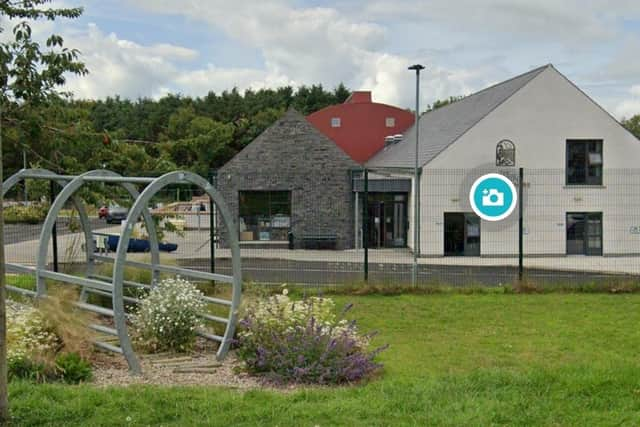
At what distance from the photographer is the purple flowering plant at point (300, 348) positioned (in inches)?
262

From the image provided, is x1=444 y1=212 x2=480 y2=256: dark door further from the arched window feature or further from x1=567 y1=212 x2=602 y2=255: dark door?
x1=567 y1=212 x2=602 y2=255: dark door

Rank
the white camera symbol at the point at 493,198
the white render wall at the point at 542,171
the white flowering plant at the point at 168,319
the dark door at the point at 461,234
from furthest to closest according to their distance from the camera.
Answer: the white render wall at the point at 542,171, the dark door at the point at 461,234, the white camera symbol at the point at 493,198, the white flowering plant at the point at 168,319

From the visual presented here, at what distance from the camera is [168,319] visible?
791 cm

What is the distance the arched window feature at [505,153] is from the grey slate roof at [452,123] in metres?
1.41

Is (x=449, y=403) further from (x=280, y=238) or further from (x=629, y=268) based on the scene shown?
(x=280, y=238)

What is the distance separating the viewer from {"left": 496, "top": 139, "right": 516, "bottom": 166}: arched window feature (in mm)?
27797

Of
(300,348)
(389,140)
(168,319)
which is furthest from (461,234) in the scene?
(300,348)

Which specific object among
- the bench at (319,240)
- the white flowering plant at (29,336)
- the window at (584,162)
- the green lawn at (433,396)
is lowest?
the green lawn at (433,396)

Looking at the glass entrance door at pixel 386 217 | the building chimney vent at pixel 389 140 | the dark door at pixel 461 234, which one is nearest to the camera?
the dark door at pixel 461 234

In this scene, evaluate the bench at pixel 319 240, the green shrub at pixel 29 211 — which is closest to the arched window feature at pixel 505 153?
the bench at pixel 319 240

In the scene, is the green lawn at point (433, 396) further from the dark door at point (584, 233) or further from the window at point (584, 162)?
the window at point (584, 162)

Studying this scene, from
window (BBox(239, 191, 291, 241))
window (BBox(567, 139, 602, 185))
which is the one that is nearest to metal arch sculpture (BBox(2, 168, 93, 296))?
window (BBox(239, 191, 291, 241))

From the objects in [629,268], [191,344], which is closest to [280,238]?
[629,268]

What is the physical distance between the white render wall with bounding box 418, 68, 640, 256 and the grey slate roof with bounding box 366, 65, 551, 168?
44 centimetres
